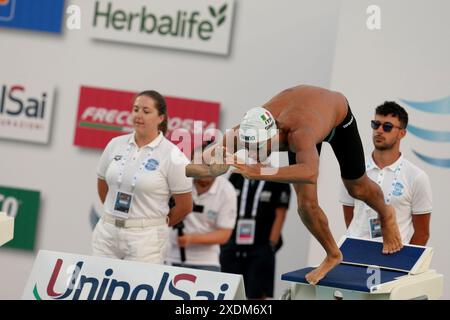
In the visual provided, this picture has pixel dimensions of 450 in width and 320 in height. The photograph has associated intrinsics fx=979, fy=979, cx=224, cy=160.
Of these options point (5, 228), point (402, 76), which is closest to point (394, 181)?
point (402, 76)

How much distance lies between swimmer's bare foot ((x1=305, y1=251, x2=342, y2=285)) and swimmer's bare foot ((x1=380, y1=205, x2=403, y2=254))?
15.0 inches

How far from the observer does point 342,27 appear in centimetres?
729

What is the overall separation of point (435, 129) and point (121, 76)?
304 centimetres

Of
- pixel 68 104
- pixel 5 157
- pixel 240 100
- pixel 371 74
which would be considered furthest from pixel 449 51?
pixel 5 157

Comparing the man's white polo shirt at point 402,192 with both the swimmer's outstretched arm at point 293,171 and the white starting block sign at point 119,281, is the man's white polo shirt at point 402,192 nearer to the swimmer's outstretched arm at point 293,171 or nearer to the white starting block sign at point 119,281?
the swimmer's outstretched arm at point 293,171

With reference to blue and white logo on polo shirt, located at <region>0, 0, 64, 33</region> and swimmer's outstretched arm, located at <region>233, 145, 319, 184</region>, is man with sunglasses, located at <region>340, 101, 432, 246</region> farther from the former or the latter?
blue and white logo on polo shirt, located at <region>0, 0, 64, 33</region>

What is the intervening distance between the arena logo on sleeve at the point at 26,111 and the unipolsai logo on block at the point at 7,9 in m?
0.61

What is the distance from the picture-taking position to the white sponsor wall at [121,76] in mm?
8555

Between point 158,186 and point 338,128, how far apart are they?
1.15 meters

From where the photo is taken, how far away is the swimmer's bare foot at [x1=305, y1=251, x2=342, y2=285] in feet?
17.1

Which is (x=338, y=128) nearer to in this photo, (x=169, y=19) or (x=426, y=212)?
(x=426, y=212)

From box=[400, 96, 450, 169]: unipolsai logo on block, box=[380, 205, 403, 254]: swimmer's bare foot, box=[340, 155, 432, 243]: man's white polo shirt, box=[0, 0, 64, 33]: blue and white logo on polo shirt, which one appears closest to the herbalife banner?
box=[0, 0, 64, 33]: blue and white logo on polo shirt

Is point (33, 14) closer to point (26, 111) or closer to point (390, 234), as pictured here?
point (26, 111)

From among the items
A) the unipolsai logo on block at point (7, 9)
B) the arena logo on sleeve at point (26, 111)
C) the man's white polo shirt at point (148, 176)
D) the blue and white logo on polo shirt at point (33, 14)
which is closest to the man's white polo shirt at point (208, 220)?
the man's white polo shirt at point (148, 176)
